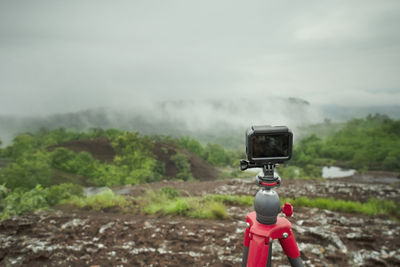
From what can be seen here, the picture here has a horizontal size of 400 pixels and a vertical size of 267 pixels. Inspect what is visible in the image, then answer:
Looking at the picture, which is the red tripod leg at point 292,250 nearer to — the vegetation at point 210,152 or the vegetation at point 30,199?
the vegetation at point 30,199

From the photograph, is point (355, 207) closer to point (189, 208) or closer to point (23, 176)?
point (189, 208)

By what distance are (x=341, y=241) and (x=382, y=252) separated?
57 cm

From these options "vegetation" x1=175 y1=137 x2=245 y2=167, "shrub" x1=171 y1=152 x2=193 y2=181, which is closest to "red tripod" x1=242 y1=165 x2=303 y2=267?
"shrub" x1=171 y1=152 x2=193 y2=181

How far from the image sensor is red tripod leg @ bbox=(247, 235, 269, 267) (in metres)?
1.37

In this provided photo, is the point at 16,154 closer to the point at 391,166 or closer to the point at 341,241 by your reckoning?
the point at 341,241

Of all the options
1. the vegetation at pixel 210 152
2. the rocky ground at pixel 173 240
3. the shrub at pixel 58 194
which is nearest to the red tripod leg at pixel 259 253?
the rocky ground at pixel 173 240

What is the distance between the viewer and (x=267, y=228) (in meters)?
1.43

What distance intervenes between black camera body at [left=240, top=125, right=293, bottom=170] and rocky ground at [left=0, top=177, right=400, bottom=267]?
95.0 inches

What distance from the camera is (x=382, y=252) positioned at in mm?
3314

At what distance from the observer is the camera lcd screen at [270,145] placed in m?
1.32

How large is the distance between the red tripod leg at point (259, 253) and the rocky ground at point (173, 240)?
1.92m

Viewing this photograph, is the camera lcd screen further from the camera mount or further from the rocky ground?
the rocky ground

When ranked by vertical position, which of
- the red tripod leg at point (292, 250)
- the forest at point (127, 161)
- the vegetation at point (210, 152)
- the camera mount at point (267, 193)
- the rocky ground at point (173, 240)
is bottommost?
the vegetation at point (210, 152)

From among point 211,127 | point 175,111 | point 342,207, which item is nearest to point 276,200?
point 342,207
